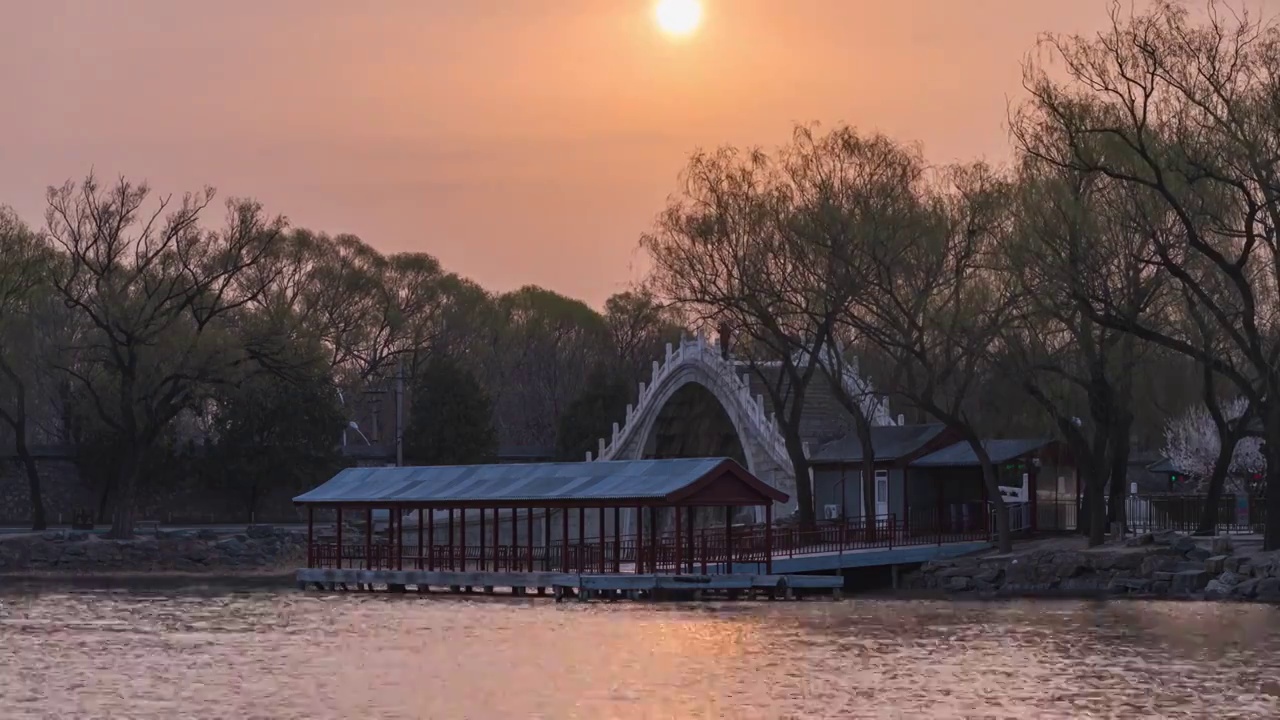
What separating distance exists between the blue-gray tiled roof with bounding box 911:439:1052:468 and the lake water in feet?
37.1

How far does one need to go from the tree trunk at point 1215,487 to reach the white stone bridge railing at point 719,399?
18798mm

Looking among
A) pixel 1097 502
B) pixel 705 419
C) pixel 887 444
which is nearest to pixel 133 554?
pixel 887 444

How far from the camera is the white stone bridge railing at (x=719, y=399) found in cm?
8244

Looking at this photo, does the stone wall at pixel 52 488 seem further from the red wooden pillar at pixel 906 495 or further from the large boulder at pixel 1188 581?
the large boulder at pixel 1188 581

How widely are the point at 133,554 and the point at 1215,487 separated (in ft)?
125

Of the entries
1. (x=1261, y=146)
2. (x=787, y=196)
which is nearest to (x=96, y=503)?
(x=787, y=196)

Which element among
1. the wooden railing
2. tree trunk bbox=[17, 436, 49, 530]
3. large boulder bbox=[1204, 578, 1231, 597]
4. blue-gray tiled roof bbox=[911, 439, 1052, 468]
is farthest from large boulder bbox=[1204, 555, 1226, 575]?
tree trunk bbox=[17, 436, 49, 530]

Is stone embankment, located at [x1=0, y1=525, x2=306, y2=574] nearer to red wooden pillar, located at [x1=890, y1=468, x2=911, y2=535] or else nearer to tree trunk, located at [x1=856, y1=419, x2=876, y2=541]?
tree trunk, located at [x1=856, y1=419, x2=876, y2=541]

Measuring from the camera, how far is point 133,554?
7469cm

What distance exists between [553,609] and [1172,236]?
743 inches

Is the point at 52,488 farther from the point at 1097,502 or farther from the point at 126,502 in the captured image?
the point at 1097,502

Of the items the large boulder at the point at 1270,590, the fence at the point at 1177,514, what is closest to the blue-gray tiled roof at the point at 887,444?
the fence at the point at 1177,514

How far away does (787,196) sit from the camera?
65.2 meters

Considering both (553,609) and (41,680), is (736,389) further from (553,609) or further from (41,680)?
(41,680)
